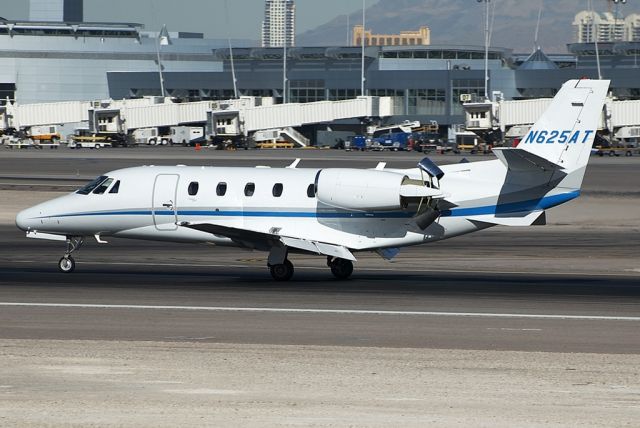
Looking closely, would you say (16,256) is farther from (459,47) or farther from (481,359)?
(459,47)

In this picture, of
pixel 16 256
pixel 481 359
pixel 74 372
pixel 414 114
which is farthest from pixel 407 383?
pixel 414 114

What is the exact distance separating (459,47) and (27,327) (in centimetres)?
15589

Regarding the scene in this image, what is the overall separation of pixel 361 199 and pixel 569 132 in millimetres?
5391

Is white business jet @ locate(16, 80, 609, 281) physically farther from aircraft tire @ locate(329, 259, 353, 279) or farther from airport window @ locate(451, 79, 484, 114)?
airport window @ locate(451, 79, 484, 114)

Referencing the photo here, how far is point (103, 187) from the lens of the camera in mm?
31922

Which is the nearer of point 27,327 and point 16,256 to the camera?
point 27,327

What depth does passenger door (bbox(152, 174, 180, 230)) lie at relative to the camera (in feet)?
102

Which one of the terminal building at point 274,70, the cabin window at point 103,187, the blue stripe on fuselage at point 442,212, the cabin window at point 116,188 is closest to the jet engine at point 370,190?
the blue stripe on fuselage at point 442,212

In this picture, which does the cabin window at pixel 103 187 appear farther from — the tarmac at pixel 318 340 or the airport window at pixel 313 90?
the airport window at pixel 313 90

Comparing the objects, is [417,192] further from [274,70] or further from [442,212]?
[274,70]

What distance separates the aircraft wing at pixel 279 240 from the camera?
29609 mm

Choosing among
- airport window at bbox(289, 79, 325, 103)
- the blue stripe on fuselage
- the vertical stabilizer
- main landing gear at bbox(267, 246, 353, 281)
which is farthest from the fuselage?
airport window at bbox(289, 79, 325, 103)

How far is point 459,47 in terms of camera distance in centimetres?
17412

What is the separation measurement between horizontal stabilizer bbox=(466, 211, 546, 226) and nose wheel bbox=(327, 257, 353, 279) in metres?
3.51
